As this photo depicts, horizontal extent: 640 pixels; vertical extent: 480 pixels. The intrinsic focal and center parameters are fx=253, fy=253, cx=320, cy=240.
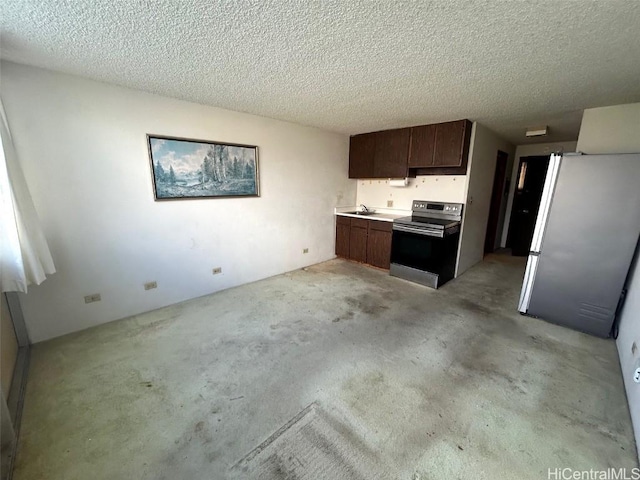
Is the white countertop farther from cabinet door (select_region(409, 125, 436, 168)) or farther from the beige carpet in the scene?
the beige carpet

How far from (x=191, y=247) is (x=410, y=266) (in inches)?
119

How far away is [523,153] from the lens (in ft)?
17.2

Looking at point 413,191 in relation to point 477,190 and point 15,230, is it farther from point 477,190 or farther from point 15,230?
point 15,230

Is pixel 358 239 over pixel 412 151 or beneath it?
beneath

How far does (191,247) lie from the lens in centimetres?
307

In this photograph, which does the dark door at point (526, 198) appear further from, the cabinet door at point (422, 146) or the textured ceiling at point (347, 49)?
the cabinet door at point (422, 146)

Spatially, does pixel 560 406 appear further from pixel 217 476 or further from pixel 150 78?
pixel 150 78

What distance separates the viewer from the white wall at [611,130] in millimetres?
2535

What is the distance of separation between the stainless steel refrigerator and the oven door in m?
0.98

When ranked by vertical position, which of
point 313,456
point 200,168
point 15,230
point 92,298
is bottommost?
point 313,456

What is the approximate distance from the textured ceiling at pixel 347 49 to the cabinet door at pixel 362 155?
1.69m

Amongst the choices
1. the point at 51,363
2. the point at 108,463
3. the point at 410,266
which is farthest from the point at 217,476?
the point at 410,266

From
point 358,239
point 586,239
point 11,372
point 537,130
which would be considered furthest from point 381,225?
point 11,372

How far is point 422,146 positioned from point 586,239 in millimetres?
2166
